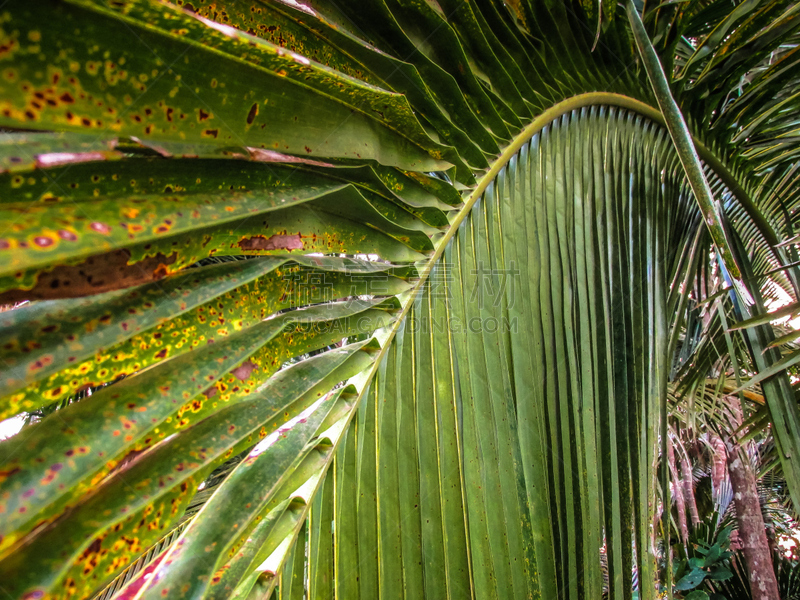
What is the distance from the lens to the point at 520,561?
0.51 m

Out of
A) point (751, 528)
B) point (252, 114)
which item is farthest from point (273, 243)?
point (751, 528)

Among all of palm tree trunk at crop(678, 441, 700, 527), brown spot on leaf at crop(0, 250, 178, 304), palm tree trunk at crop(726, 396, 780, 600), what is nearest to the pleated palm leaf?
brown spot on leaf at crop(0, 250, 178, 304)

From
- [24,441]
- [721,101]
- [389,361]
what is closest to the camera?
[24,441]

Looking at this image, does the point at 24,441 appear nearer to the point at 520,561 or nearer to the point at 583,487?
the point at 520,561

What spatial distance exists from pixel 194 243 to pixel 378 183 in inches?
9.6

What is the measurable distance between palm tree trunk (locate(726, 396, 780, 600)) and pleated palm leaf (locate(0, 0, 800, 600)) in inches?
88.3

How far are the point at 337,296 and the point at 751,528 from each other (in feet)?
12.1

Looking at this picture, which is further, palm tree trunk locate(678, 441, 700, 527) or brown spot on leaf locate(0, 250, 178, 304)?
palm tree trunk locate(678, 441, 700, 527)

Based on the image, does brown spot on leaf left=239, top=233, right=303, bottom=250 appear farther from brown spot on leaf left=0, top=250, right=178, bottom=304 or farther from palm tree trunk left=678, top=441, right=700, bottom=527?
palm tree trunk left=678, top=441, right=700, bottom=527

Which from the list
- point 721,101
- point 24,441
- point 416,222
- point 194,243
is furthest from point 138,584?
point 721,101

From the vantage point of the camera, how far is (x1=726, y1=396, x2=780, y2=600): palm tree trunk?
247cm

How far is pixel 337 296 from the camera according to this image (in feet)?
1.64

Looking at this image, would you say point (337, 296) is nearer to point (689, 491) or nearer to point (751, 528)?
point (751, 528)

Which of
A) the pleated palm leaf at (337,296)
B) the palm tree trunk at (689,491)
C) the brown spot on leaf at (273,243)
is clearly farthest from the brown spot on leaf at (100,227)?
the palm tree trunk at (689,491)
